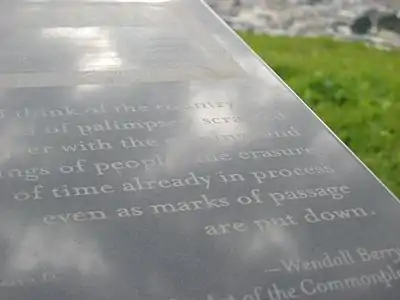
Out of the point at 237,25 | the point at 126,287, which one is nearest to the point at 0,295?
the point at 126,287

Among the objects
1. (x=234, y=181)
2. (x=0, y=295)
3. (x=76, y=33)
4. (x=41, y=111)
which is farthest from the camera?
(x=76, y=33)

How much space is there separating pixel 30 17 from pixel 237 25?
209 centimetres

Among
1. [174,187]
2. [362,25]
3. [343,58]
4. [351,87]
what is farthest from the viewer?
[362,25]

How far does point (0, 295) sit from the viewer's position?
1.44m

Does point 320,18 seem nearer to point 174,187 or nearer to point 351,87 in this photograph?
point 351,87

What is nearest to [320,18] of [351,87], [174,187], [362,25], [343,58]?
[362,25]

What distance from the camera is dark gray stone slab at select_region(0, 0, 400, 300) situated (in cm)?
153

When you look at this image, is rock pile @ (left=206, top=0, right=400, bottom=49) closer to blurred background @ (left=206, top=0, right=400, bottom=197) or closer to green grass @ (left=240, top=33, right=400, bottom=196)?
blurred background @ (left=206, top=0, right=400, bottom=197)

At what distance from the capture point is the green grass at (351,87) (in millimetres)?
3248

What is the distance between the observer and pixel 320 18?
487 cm

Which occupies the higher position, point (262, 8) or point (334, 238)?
point (334, 238)

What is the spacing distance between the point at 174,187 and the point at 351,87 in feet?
7.02

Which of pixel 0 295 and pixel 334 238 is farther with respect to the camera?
pixel 334 238

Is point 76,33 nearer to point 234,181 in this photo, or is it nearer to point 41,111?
point 41,111
